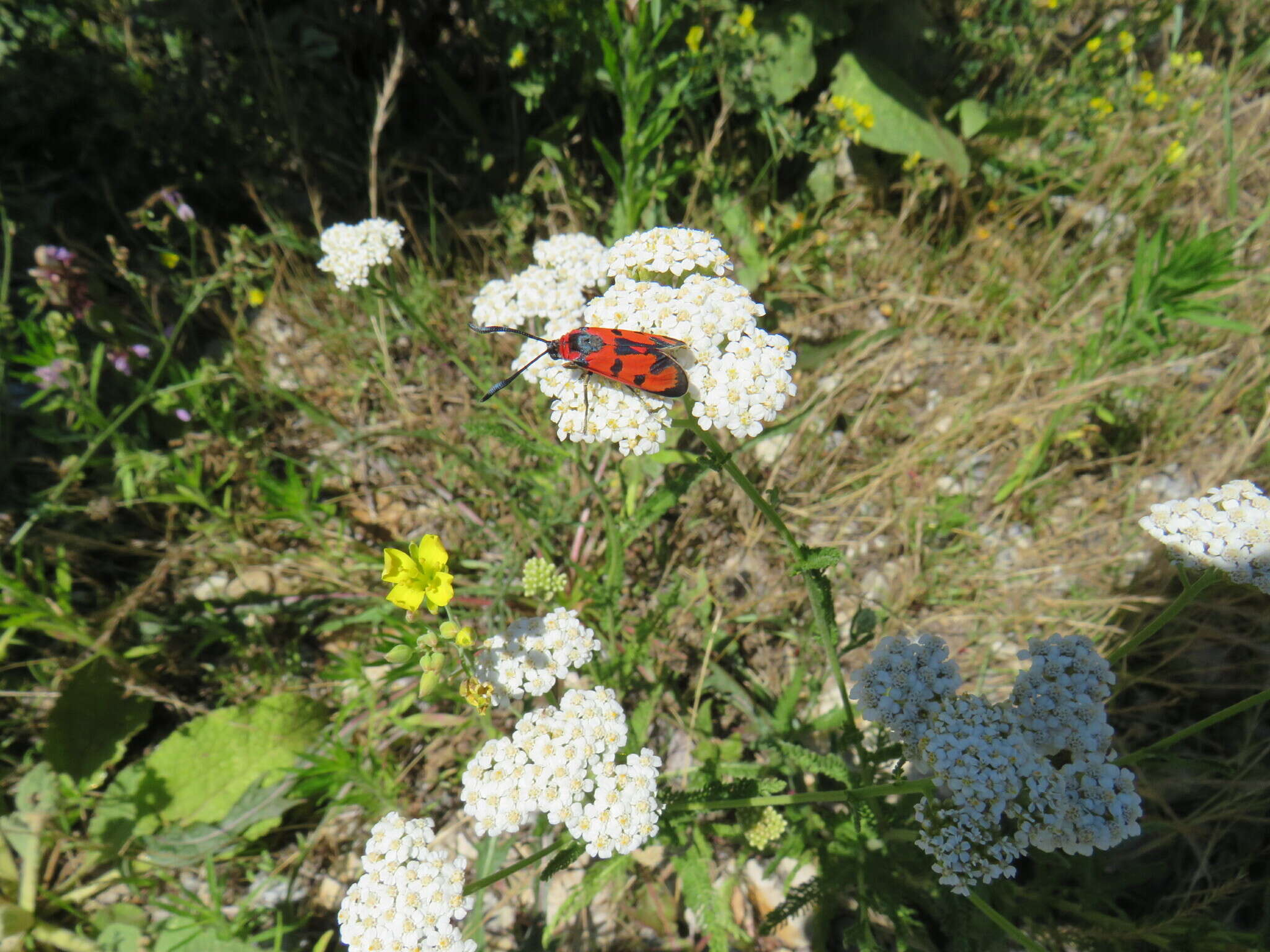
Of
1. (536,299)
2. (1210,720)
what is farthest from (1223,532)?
(536,299)

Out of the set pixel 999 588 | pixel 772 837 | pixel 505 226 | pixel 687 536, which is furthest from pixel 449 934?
pixel 505 226

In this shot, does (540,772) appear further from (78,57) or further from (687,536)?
(78,57)

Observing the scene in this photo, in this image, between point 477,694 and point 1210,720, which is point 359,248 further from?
point 1210,720

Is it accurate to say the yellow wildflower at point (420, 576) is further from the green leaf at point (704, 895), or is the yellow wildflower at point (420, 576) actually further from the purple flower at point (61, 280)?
the purple flower at point (61, 280)

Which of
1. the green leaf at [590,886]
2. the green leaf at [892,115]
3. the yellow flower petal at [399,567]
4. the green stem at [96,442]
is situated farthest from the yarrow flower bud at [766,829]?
the green leaf at [892,115]

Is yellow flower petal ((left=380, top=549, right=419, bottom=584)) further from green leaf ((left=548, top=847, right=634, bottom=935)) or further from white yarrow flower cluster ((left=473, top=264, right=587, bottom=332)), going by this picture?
green leaf ((left=548, top=847, right=634, bottom=935))

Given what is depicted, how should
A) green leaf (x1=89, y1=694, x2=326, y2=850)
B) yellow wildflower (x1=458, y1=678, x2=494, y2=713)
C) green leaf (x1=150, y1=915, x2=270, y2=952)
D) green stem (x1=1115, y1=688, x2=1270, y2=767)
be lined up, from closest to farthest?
1. green stem (x1=1115, y1=688, x2=1270, y2=767)
2. yellow wildflower (x1=458, y1=678, x2=494, y2=713)
3. green leaf (x1=150, y1=915, x2=270, y2=952)
4. green leaf (x1=89, y1=694, x2=326, y2=850)

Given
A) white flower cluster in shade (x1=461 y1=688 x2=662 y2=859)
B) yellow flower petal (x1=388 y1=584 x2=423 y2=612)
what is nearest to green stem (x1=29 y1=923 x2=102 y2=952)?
white flower cluster in shade (x1=461 y1=688 x2=662 y2=859)
